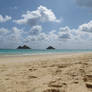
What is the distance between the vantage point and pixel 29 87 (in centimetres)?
230

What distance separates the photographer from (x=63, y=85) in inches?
92.0

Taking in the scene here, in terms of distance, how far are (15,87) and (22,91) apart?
0.27m

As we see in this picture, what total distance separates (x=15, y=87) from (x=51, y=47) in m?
101

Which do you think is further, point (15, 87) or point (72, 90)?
point (15, 87)

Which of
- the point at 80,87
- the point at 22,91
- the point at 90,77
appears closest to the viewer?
the point at 22,91

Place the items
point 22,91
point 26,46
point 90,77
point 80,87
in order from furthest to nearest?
point 26,46, point 90,77, point 80,87, point 22,91

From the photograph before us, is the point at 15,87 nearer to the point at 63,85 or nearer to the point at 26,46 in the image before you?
the point at 63,85

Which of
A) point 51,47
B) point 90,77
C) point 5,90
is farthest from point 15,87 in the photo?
point 51,47

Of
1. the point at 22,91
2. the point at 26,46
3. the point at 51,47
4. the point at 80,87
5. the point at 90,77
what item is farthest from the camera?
the point at 51,47

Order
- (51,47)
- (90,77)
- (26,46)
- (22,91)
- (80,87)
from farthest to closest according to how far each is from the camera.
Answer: (51,47) < (26,46) < (90,77) < (80,87) < (22,91)

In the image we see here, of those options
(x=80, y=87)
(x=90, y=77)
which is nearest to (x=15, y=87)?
(x=80, y=87)

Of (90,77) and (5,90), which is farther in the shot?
(90,77)

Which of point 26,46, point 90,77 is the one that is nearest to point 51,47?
point 26,46

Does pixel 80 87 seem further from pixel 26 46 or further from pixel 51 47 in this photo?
pixel 51 47
